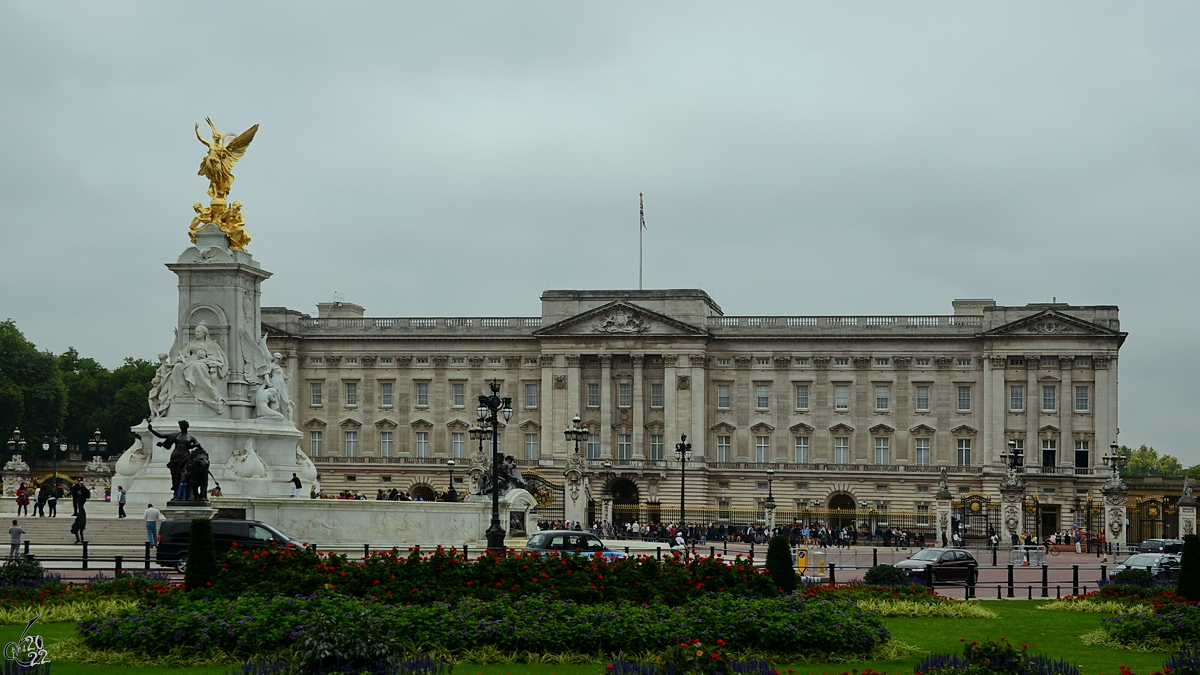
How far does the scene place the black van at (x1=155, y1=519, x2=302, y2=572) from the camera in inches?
1180

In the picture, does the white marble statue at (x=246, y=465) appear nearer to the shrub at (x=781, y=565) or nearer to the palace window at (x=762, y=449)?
the shrub at (x=781, y=565)

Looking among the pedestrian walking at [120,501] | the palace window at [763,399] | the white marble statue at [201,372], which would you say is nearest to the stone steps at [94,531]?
the pedestrian walking at [120,501]

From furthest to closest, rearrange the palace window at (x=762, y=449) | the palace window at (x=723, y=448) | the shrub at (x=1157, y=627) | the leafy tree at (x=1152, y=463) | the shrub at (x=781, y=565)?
the leafy tree at (x=1152, y=463) < the palace window at (x=723, y=448) < the palace window at (x=762, y=449) < the shrub at (x=781, y=565) < the shrub at (x=1157, y=627)

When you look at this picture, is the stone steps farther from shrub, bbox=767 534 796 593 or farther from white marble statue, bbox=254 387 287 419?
shrub, bbox=767 534 796 593

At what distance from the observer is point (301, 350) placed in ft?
316

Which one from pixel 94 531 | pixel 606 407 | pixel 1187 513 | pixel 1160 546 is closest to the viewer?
pixel 94 531

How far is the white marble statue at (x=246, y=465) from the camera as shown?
1684 inches

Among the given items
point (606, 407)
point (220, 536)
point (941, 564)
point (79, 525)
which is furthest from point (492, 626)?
point (606, 407)

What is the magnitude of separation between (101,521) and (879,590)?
21.6 metres

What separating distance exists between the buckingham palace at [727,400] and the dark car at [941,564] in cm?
4657

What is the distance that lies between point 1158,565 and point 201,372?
89.2 feet

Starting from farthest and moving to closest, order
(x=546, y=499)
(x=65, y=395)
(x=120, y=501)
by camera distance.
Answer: (x=65, y=395) < (x=546, y=499) < (x=120, y=501)

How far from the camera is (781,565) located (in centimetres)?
2320

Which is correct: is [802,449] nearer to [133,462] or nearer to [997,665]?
[133,462]
